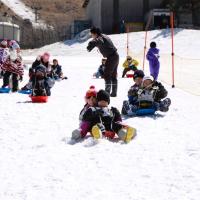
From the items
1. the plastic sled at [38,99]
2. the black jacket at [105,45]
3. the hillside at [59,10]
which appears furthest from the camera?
the hillside at [59,10]

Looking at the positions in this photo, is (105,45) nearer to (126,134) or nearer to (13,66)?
(13,66)

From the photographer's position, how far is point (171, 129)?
8.28 meters

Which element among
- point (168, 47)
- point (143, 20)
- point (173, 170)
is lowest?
point (173, 170)

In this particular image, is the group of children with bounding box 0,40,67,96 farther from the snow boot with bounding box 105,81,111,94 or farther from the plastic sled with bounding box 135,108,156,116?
the plastic sled with bounding box 135,108,156,116

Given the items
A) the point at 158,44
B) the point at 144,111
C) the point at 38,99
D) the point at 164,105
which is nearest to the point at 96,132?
the point at 144,111

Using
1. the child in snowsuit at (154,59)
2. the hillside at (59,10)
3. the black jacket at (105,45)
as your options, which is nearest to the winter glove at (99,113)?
the black jacket at (105,45)

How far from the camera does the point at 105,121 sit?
25.1 ft

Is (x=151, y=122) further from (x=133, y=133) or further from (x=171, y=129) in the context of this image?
(x=133, y=133)

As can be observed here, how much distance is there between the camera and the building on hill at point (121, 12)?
51.8 m

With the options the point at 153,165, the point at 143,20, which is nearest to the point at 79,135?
the point at 153,165

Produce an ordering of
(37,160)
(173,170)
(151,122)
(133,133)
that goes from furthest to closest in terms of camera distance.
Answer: (151,122)
(133,133)
(37,160)
(173,170)

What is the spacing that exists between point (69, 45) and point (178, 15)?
11.7 metres

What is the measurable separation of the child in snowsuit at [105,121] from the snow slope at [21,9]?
5749 cm

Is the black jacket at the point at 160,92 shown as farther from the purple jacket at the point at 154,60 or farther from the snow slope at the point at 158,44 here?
the snow slope at the point at 158,44
